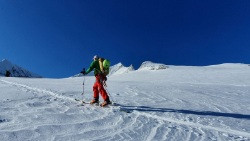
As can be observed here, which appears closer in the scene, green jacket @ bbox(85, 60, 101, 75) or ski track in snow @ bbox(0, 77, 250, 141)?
ski track in snow @ bbox(0, 77, 250, 141)

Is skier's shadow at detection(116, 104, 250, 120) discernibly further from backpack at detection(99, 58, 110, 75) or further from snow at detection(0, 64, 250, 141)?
backpack at detection(99, 58, 110, 75)

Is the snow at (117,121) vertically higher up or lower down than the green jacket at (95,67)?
lower down

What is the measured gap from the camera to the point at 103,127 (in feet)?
26.0

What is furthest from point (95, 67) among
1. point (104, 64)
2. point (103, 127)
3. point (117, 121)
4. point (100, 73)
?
point (103, 127)

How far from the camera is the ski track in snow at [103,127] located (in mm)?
6977

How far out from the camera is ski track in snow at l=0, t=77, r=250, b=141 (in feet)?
22.9

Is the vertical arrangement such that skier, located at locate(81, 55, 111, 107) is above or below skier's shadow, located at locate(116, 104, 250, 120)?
above

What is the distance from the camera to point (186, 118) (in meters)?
9.97

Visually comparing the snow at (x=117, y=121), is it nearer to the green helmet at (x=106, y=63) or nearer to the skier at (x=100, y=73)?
the skier at (x=100, y=73)

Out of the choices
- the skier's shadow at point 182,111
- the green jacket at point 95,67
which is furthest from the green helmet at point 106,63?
the skier's shadow at point 182,111

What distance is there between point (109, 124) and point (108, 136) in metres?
1.25

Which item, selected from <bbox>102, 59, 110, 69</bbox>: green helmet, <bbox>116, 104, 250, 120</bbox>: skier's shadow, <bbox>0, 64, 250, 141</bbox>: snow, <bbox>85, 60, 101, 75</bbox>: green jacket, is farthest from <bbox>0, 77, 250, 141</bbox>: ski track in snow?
<bbox>85, 60, 101, 75</bbox>: green jacket

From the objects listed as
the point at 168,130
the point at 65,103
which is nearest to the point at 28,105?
the point at 65,103

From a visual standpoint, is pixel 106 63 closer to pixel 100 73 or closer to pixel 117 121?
pixel 100 73
